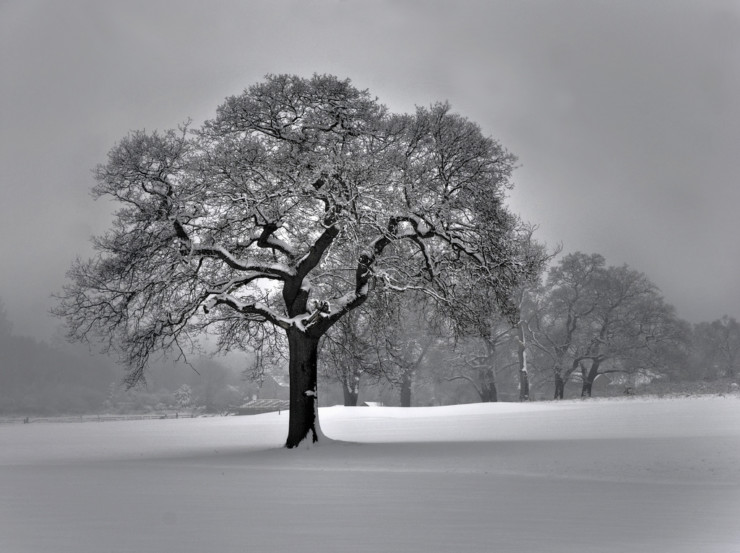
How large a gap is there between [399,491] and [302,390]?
32.3ft

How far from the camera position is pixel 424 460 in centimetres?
1908

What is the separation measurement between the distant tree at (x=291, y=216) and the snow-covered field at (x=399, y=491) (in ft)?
14.3

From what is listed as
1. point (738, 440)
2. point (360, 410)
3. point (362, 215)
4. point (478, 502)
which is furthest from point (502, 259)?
point (360, 410)

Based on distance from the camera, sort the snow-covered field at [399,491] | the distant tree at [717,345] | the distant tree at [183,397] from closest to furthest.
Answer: the snow-covered field at [399,491] < the distant tree at [717,345] < the distant tree at [183,397]

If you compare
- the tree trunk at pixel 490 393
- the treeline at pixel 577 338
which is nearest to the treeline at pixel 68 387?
the treeline at pixel 577 338

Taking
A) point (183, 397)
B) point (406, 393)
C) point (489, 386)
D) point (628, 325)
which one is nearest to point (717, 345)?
point (628, 325)

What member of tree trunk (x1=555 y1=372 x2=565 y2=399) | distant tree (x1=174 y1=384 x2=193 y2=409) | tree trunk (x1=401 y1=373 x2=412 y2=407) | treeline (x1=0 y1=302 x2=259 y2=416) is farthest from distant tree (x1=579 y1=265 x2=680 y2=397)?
distant tree (x1=174 y1=384 x2=193 y2=409)

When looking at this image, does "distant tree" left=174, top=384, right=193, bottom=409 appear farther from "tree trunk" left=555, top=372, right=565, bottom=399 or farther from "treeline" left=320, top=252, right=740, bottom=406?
"tree trunk" left=555, top=372, right=565, bottom=399

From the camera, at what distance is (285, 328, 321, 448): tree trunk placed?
2262 centimetres

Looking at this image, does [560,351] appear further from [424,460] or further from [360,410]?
[424,460]

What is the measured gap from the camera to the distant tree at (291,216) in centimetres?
2164

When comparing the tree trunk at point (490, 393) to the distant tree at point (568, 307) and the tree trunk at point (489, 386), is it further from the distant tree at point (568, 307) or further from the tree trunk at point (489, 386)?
the distant tree at point (568, 307)

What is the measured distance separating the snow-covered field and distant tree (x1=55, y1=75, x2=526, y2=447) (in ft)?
14.3

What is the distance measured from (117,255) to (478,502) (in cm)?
1556
